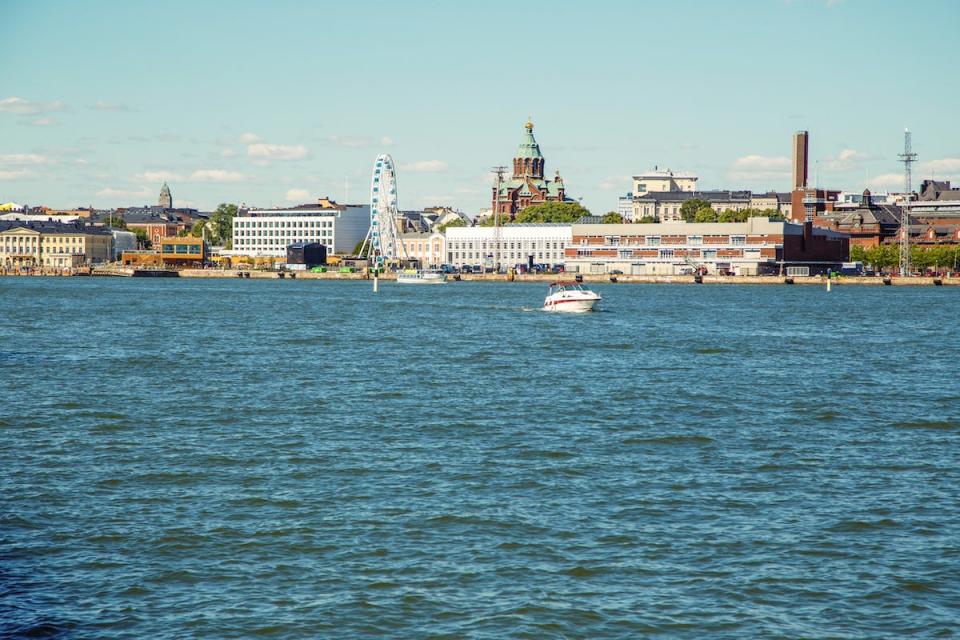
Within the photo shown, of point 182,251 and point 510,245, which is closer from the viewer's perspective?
point 510,245

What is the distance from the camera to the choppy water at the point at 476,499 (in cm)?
1451

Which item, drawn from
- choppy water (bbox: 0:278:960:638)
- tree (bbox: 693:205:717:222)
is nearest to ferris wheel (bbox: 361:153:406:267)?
tree (bbox: 693:205:717:222)

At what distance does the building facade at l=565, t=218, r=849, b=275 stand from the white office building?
16796 millimetres

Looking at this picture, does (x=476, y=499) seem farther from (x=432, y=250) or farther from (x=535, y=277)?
(x=432, y=250)

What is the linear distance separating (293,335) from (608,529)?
40.7 m

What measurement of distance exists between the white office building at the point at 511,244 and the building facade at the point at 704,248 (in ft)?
55.1

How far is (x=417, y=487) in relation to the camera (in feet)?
67.2

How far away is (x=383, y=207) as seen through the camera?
158000 millimetres

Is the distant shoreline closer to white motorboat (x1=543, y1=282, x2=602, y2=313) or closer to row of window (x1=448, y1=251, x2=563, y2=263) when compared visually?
row of window (x1=448, y1=251, x2=563, y2=263)

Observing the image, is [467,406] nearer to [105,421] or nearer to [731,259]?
[105,421]

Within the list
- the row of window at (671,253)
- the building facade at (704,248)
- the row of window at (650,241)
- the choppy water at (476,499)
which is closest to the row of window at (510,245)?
the building facade at (704,248)

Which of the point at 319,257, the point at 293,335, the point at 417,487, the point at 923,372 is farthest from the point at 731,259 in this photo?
the point at 417,487

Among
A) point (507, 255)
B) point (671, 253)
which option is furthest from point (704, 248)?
point (507, 255)

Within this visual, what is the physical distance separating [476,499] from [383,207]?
459 feet
